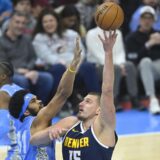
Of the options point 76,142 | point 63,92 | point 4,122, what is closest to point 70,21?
point 4,122

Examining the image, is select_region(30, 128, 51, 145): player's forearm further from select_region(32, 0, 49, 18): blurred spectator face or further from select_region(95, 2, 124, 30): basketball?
select_region(32, 0, 49, 18): blurred spectator face

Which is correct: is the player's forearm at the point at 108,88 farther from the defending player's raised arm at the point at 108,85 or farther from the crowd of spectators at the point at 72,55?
the crowd of spectators at the point at 72,55

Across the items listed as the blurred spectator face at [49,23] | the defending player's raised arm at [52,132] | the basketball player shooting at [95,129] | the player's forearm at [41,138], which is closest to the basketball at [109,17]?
the basketball player shooting at [95,129]

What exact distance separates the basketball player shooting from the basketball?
60 cm

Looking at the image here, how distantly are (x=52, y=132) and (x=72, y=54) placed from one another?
15.9 feet

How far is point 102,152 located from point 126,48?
5158 millimetres

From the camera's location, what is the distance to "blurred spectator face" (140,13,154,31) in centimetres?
939

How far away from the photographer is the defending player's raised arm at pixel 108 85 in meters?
4.27

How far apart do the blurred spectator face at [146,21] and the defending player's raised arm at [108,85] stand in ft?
16.9

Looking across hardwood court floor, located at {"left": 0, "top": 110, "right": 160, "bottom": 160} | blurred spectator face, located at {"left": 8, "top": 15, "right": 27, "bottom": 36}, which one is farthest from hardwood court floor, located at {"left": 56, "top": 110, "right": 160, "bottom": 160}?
blurred spectator face, located at {"left": 8, "top": 15, "right": 27, "bottom": 36}

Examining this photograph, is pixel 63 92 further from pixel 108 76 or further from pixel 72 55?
pixel 72 55

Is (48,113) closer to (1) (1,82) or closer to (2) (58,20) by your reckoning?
(1) (1,82)

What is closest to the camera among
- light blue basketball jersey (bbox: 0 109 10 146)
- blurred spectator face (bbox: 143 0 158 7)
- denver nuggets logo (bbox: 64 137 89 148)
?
denver nuggets logo (bbox: 64 137 89 148)

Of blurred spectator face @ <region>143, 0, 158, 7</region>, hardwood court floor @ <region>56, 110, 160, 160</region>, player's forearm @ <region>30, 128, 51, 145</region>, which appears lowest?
hardwood court floor @ <region>56, 110, 160, 160</region>
